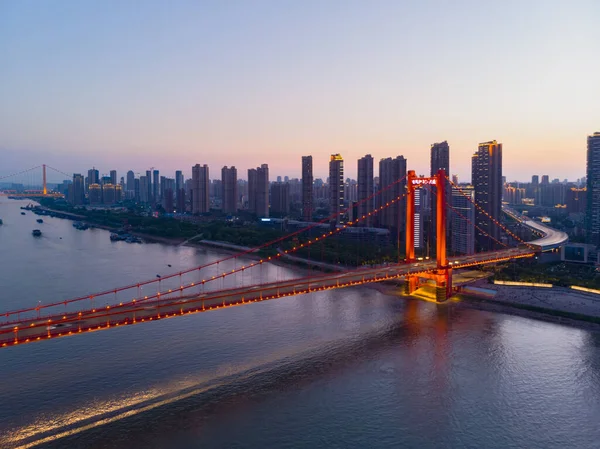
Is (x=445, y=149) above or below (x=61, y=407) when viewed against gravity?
above

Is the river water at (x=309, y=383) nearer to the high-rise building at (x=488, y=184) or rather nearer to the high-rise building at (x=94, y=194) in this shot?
the high-rise building at (x=488, y=184)

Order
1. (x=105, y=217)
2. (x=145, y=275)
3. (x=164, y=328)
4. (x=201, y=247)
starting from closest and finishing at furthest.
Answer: (x=164, y=328), (x=145, y=275), (x=201, y=247), (x=105, y=217)

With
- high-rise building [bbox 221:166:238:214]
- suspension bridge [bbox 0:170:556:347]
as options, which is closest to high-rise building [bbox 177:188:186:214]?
high-rise building [bbox 221:166:238:214]

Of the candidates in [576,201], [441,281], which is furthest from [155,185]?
[441,281]

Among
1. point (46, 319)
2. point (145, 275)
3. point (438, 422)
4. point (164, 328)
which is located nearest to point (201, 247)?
point (145, 275)

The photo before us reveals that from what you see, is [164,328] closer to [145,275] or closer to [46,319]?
[46,319]

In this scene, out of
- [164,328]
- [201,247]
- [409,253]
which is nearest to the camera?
[164,328]

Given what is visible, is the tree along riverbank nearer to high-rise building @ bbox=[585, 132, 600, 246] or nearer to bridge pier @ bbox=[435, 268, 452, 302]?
bridge pier @ bbox=[435, 268, 452, 302]

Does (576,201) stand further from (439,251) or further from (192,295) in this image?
(192,295)
